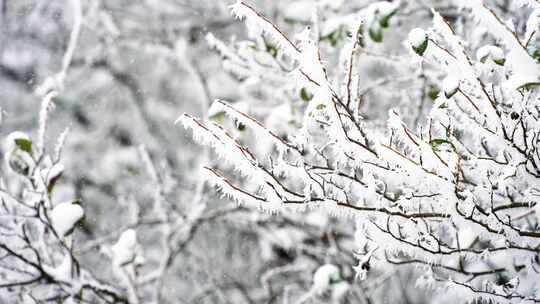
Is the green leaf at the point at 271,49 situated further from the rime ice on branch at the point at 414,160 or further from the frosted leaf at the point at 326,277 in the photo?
the rime ice on branch at the point at 414,160

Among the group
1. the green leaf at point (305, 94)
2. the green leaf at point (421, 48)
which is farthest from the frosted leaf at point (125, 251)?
the green leaf at point (421, 48)

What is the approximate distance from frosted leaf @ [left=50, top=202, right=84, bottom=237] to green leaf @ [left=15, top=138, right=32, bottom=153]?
25 cm

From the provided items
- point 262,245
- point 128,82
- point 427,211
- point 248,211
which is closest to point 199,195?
point 248,211

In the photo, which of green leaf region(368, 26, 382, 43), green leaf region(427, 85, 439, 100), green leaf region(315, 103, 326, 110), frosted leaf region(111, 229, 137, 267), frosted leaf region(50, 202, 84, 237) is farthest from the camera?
green leaf region(427, 85, 439, 100)

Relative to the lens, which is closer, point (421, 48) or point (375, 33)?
point (421, 48)

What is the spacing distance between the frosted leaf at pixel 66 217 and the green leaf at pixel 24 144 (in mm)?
246

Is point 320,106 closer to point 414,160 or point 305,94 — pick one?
point 414,160

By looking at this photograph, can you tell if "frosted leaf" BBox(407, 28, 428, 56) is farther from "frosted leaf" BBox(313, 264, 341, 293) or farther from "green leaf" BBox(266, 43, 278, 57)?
"green leaf" BBox(266, 43, 278, 57)

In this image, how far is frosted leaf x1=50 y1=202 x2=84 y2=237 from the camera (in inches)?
73.7

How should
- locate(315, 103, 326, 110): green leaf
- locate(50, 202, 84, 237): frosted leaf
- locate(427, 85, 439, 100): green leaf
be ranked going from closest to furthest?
1. locate(315, 103, 326, 110): green leaf
2. locate(50, 202, 84, 237): frosted leaf
3. locate(427, 85, 439, 100): green leaf

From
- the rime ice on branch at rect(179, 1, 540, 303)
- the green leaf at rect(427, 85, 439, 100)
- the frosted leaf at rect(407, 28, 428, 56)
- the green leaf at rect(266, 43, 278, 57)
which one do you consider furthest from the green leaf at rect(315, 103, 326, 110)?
the green leaf at rect(427, 85, 439, 100)

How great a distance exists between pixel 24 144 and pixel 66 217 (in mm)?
318

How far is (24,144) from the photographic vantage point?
193 cm

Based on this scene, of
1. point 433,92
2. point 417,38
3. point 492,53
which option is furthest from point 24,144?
point 433,92
